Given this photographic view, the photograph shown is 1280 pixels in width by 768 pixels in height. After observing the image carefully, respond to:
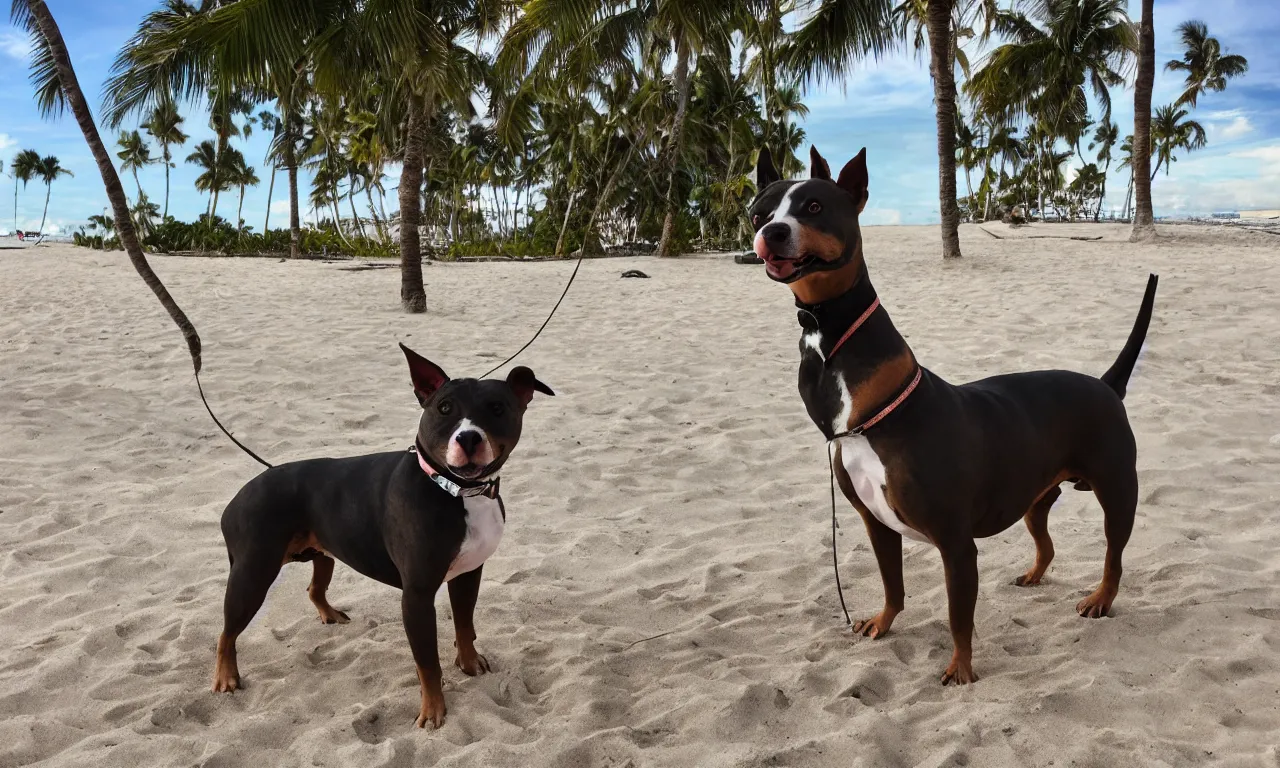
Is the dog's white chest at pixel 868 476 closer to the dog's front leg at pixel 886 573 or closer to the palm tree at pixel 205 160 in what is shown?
the dog's front leg at pixel 886 573

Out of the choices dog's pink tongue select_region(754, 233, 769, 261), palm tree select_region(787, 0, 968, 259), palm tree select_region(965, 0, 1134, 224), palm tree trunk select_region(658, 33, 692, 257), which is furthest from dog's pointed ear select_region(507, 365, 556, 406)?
palm tree select_region(965, 0, 1134, 224)

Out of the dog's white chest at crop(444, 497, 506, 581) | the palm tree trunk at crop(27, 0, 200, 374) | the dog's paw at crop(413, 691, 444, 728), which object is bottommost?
the dog's paw at crop(413, 691, 444, 728)

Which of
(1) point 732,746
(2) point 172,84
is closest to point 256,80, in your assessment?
(2) point 172,84

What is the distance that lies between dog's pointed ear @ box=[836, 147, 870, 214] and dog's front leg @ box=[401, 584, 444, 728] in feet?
5.68

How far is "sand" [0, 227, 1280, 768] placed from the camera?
2.58m

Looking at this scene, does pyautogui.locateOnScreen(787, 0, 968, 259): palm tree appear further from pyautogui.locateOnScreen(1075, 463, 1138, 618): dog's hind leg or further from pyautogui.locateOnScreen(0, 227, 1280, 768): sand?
pyautogui.locateOnScreen(1075, 463, 1138, 618): dog's hind leg

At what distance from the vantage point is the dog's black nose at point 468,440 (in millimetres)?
2332

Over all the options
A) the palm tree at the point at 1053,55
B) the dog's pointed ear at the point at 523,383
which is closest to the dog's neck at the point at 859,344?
the dog's pointed ear at the point at 523,383

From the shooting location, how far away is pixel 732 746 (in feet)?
8.29

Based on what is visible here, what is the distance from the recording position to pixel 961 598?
2.67 meters

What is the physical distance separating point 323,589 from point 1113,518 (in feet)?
10.00

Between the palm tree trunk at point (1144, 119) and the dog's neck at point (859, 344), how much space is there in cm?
1690

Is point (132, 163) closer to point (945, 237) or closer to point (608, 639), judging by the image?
point (945, 237)

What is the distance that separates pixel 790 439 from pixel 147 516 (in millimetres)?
4122
